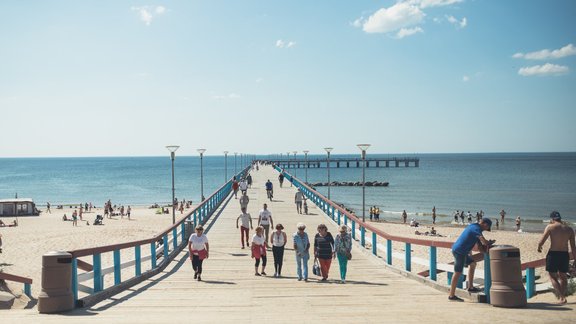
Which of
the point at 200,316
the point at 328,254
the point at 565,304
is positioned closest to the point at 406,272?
the point at 328,254

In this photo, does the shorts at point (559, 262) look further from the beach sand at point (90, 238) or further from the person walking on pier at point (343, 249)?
the beach sand at point (90, 238)

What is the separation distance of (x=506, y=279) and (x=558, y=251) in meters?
1.83

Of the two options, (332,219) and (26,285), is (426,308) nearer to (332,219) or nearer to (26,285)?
(26,285)

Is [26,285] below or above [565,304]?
below

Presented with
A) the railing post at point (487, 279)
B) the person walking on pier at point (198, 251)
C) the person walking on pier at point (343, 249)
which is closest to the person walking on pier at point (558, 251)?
the railing post at point (487, 279)

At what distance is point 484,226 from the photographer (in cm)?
764

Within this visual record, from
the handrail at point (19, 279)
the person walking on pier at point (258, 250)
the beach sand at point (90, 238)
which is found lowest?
the beach sand at point (90, 238)

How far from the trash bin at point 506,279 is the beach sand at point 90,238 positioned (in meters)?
11.3

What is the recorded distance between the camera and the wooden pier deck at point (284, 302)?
6.62m

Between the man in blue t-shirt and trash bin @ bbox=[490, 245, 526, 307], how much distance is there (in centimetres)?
33

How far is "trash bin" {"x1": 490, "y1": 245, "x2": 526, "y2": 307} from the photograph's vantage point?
6965mm

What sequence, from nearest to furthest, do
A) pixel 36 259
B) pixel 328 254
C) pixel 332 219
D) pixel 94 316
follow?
pixel 94 316
pixel 328 254
pixel 332 219
pixel 36 259

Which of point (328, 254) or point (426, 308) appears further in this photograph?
point (328, 254)

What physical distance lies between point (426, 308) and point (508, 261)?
1.34 metres
